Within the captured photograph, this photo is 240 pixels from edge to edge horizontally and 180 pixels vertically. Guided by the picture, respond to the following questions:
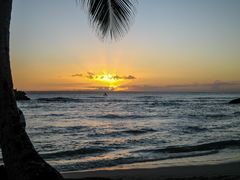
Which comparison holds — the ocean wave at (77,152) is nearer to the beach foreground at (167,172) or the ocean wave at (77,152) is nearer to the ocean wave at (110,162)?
the ocean wave at (110,162)

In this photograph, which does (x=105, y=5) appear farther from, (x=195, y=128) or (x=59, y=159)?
(x=195, y=128)

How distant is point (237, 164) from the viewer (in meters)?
Answer: 10.9

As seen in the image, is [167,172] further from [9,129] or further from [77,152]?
[9,129]

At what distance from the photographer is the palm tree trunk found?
5.09 m

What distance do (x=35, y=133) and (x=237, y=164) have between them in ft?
41.3

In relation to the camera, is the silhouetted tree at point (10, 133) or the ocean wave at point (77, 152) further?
the ocean wave at point (77, 152)

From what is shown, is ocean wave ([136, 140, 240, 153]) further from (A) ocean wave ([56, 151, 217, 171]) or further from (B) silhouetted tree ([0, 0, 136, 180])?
(B) silhouetted tree ([0, 0, 136, 180])

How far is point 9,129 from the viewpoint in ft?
16.7

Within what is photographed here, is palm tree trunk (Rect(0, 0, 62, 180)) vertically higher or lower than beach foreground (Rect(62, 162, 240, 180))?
higher

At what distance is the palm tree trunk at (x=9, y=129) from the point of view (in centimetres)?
509

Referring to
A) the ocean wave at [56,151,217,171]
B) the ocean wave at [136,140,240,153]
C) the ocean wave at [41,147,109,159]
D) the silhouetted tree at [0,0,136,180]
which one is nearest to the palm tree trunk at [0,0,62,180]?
the silhouetted tree at [0,0,136,180]

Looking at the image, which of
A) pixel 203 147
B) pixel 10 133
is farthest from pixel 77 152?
pixel 10 133

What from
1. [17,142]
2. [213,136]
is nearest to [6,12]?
[17,142]

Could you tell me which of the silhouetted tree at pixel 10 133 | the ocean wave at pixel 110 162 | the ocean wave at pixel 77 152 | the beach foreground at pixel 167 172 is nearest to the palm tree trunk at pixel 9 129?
the silhouetted tree at pixel 10 133
